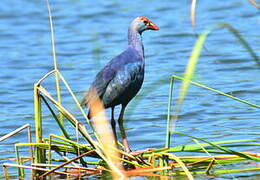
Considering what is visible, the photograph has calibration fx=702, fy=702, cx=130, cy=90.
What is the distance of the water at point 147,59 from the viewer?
6.73m

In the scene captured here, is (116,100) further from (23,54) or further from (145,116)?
(23,54)

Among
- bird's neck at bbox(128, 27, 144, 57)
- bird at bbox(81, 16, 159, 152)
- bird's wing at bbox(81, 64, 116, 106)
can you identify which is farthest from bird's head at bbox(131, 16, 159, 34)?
bird's wing at bbox(81, 64, 116, 106)

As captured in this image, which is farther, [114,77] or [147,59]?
[147,59]

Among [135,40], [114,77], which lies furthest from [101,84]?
[135,40]

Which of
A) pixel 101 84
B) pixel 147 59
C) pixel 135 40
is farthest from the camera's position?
pixel 147 59

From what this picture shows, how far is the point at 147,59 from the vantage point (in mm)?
10039

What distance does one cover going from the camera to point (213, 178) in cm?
468

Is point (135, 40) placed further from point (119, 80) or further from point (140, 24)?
point (119, 80)

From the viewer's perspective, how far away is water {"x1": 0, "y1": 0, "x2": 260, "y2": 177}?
673 cm

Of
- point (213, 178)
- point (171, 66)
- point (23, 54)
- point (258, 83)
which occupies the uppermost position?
point (23, 54)

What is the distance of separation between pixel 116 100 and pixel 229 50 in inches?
Result: 205

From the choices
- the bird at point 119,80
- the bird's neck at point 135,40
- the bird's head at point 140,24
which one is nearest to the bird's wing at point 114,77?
the bird at point 119,80

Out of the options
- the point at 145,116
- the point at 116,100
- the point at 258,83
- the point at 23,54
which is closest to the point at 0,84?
the point at 23,54

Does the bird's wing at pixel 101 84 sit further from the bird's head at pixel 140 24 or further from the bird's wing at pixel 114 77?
the bird's head at pixel 140 24
